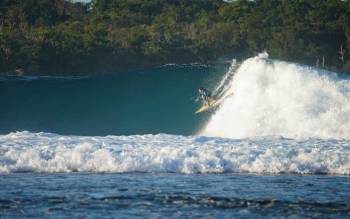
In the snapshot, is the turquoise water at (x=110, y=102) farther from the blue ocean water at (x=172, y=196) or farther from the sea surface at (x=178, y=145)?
the blue ocean water at (x=172, y=196)

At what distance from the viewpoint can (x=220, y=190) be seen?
2095 centimetres

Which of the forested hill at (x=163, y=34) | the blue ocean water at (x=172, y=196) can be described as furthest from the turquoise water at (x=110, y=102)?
the blue ocean water at (x=172, y=196)

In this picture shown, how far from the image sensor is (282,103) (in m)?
33.4

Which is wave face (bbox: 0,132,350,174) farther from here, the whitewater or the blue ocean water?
the blue ocean water

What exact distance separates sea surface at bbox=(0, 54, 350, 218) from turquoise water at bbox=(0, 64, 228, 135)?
53 millimetres

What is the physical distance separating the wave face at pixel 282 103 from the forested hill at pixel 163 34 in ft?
41.3

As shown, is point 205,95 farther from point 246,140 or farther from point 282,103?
point 246,140

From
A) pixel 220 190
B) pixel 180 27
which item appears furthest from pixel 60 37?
pixel 220 190

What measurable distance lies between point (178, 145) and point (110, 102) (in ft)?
49.1

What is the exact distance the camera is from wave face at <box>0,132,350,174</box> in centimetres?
2469

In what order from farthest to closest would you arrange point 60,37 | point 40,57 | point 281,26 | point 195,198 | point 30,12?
point 30,12 < point 281,26 < point 60,37 < point 40,57 < point 195,198

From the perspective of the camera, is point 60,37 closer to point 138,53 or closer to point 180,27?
point 138,53

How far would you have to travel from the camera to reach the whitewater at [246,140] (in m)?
24.8

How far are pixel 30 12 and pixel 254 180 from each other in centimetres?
3938
